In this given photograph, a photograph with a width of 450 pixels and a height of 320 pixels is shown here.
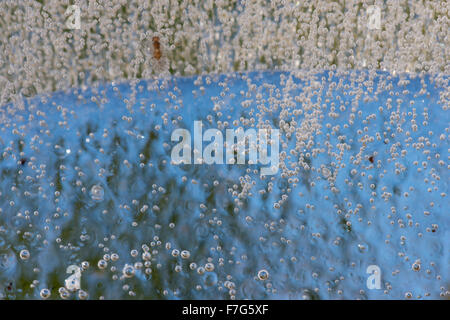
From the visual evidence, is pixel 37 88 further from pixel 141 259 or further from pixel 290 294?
pixel 290 294

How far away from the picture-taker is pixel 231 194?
970 mm

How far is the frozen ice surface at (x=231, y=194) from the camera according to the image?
2.90 feet

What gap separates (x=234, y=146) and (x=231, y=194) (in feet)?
0.37

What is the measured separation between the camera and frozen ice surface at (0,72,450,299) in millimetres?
884

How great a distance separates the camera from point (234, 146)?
3.36 feet

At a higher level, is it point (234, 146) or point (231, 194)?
point (234, 146)

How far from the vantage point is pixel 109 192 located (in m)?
0.96

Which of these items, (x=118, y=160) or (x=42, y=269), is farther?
(x=118, y=160)

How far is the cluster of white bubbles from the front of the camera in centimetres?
89

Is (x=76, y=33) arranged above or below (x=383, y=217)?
above
